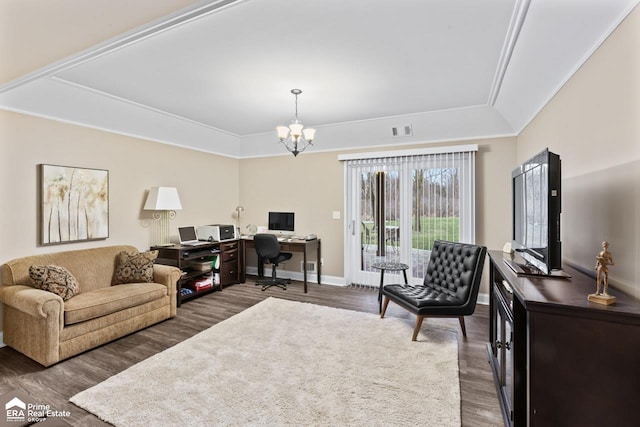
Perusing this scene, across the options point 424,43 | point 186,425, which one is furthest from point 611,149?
point 186,425

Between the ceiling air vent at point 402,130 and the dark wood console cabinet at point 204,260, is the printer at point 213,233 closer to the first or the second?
the dark wood console cabinet at point 204,260

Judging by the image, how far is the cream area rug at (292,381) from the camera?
6.36ft

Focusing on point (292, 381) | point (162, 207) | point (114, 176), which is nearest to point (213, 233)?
point (162, 207)

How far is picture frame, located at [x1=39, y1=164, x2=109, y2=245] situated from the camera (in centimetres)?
317

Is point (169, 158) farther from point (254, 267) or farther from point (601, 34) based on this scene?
point (601, 34)

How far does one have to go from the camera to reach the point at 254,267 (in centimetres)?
591

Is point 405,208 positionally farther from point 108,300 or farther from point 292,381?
point 108,300

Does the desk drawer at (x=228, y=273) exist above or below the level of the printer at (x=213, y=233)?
below

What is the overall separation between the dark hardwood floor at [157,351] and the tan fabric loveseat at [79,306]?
111 millimetres

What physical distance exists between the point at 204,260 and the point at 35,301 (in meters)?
2.43

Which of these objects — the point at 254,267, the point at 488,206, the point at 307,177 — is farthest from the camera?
the point at 254,267

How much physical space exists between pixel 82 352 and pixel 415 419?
299cm

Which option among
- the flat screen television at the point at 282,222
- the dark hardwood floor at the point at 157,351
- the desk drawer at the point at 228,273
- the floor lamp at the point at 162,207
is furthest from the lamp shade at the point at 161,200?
the flat screen television at the point at 282,222

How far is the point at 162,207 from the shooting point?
4.11 m
